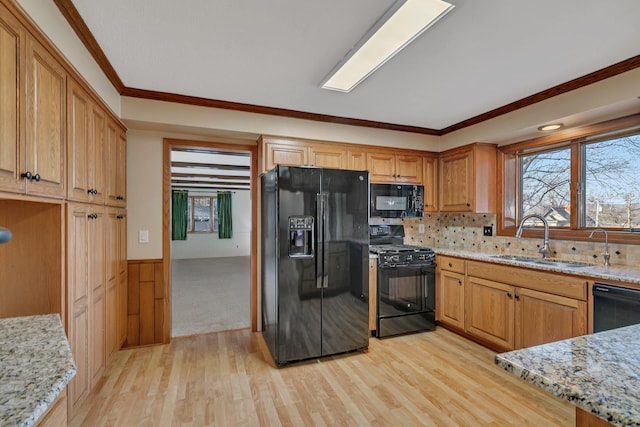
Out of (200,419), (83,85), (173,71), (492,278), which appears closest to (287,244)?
(200,419)

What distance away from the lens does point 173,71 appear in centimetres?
229

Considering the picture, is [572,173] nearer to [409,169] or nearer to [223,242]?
[409,169]

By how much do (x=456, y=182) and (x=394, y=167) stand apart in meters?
0.78

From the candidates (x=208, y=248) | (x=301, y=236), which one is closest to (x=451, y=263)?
(x=301, y=236)

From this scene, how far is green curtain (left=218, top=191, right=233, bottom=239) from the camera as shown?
1038 centimetres

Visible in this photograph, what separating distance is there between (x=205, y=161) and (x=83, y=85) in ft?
11.3

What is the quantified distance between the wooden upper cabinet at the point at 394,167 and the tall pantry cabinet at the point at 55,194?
2645 millimetres

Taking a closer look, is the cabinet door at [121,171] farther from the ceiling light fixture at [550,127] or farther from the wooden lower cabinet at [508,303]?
the ceiling light fixture at [550,127]

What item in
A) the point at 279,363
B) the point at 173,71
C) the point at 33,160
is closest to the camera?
the point at 33,160

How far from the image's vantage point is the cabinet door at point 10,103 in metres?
1.17

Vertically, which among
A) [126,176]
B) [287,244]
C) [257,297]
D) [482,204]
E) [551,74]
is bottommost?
[257,297]

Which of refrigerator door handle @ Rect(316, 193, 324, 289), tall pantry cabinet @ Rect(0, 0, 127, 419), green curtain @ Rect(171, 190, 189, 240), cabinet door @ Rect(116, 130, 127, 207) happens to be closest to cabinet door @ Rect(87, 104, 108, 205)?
tall pantry cabinet @ Rect(0, 0, 127, 419)

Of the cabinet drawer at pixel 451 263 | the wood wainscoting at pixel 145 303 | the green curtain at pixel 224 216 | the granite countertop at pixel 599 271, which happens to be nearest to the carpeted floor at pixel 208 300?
the wood wainscoting at pixel 145 303

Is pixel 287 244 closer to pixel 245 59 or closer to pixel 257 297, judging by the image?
pixel 257 297
